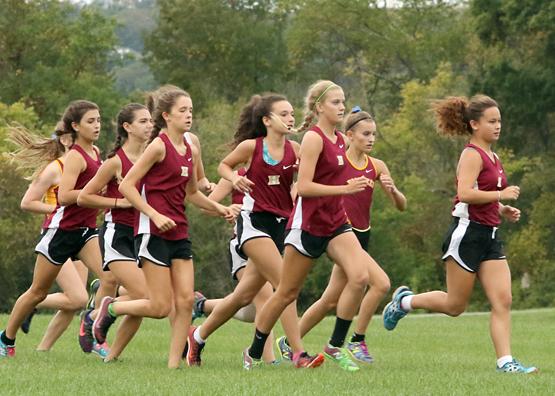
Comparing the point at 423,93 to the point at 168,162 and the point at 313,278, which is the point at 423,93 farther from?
the point at 168,162

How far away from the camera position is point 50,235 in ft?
45.1

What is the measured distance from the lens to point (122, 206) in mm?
12852

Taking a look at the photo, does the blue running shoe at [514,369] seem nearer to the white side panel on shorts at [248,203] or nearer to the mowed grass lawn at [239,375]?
the mowed grass lawn at [239,375]

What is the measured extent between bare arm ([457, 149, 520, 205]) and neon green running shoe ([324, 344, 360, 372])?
64.8 inches

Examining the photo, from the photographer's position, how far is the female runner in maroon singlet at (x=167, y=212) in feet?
39.4

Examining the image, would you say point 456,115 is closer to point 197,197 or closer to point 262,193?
point 262,193

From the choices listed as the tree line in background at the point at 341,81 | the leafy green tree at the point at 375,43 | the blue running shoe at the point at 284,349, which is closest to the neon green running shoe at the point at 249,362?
the blue running shoe at the point at 284,349

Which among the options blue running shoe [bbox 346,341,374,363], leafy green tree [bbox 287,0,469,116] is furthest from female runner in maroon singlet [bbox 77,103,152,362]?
leafy green tree [bbox 287,0,469,116]

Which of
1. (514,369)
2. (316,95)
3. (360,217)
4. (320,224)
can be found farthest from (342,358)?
(360,217)

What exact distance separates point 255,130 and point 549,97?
1447 inches

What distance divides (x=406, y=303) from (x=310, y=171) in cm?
250

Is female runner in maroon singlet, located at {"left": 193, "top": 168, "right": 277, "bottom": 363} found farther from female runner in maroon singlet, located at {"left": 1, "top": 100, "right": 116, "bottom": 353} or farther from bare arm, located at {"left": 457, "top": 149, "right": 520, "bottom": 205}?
bare arm, located at {"left": 457, "top": 149, "right": 520, "bottom": 205}

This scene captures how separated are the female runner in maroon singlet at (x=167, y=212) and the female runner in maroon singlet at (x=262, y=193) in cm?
50

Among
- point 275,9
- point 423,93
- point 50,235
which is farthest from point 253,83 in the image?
Result: point 50,235
